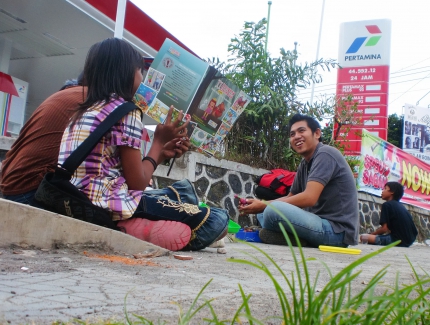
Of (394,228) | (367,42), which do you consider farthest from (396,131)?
(394,228)

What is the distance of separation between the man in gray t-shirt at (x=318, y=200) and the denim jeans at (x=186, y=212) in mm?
1002

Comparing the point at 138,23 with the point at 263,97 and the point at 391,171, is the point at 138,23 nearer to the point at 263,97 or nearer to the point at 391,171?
the point at 263,97

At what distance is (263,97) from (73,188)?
4.95 m

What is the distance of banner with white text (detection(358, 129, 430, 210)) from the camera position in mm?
9219

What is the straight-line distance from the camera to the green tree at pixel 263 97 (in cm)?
687

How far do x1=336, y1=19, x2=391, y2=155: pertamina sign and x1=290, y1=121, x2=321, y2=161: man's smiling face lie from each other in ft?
28.0

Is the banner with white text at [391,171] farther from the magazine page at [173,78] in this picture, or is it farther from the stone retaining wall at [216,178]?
the magazine page at [173,78]

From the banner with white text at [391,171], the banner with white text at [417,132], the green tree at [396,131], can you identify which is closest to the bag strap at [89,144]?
the banner with white text at [391,171]

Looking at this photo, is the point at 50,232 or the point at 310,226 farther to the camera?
the point at 310,226

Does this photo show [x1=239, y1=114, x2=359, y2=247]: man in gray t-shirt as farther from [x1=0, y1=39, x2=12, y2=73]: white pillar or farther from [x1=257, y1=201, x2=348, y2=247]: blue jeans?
[x1=0, y1=39, x2=12, y2=73]: white pillar

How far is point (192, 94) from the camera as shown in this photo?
3012 millimetres

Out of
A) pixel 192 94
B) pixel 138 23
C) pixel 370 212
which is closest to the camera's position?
pixel 192 94

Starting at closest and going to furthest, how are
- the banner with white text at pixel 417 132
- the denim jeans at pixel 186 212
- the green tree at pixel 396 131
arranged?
the denim jeans at pixel 186 212 < the banner with white text at pixel 417 132 < the green tree at pixel 396 131

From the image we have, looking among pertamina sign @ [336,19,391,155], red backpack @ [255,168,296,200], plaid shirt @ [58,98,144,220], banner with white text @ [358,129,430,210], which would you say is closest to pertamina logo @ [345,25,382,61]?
pertamina sign @ [336,19,391,155]
